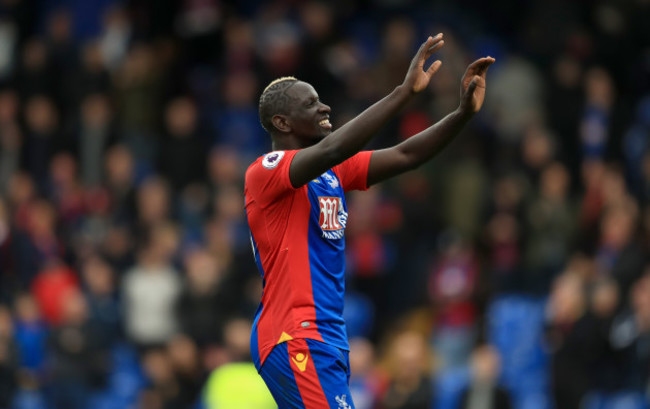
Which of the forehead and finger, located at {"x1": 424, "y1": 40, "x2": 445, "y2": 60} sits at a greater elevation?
the forehead

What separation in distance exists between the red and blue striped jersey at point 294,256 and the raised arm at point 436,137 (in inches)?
16.5

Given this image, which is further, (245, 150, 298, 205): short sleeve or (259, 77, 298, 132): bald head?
(259, 77, 298, 132): bald head

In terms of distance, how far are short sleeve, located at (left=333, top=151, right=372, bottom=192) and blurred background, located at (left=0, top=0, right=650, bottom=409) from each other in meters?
4.95

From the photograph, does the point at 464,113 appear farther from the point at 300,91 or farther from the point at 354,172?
the point at 300,91

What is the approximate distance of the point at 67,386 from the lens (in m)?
13.2

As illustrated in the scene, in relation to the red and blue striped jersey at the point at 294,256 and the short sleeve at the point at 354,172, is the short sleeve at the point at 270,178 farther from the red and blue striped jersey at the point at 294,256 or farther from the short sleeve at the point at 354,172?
the short sleeve at the point at 354,172

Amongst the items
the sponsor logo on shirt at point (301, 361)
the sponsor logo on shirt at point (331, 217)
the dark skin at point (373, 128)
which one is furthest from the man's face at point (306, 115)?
the sponsor logo on shirt at point (301, 361)

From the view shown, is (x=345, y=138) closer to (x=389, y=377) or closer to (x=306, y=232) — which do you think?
(x=306, y=232)

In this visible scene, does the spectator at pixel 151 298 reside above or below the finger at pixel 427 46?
below

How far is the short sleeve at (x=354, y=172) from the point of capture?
263 inches

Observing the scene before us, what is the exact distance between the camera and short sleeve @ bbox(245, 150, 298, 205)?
6.16 m

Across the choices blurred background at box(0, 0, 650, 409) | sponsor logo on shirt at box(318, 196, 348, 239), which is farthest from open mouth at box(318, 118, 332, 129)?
blurred background at box(0, 0, 650, 409)

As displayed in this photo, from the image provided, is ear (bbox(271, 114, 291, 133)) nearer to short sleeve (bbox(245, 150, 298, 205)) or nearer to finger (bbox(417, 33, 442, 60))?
short sleeve (bbox(245, 150, 298, 205))

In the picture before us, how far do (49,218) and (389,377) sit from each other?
17.2 feet
